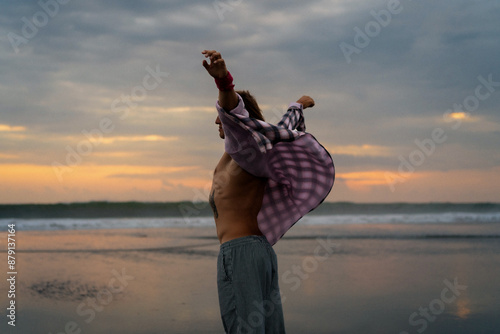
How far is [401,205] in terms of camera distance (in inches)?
1228

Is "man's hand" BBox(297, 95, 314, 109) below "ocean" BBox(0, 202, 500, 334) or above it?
above

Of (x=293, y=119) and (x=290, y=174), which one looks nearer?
(x=293, y=119)

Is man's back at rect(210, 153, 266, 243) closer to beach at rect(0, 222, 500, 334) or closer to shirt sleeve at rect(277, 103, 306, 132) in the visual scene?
shirt sleeve at rect(277, 103, 306, 132)

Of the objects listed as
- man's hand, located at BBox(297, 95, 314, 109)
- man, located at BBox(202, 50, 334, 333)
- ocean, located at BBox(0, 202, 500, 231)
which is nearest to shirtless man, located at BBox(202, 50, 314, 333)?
man, located at BBox(202, 50, 334, 333)

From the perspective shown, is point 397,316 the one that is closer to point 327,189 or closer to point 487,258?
point 327,189

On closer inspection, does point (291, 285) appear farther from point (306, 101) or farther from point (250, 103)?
point (250, 103)

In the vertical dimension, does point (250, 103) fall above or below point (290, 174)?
above

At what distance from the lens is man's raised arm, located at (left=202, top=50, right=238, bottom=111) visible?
208 cm

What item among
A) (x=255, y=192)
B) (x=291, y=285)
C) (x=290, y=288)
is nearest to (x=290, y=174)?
(x=255, y=192)

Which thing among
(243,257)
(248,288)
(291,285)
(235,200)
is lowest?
(291,285)

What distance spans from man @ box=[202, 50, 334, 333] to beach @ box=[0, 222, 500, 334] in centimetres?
222

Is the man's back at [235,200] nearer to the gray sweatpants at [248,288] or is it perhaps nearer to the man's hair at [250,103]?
the gray sweatpants at [248,288]

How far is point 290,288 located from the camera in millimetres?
6285

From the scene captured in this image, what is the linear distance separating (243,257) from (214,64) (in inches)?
34.7
